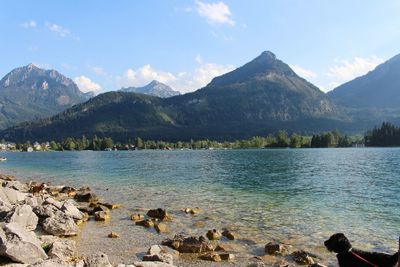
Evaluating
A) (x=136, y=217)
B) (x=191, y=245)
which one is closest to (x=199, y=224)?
(x=136, y=217)

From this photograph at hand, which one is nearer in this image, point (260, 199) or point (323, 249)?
point (323, 249)

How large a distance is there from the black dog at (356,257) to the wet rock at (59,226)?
17.5m

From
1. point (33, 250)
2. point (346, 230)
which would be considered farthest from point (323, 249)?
point (33, 250)

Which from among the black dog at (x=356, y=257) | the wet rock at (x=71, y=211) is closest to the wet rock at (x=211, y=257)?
the black dog at (x=356, y=257)

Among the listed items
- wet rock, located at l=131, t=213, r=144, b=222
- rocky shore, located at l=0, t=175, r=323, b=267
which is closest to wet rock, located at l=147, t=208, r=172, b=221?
rocky shore, located at l=0, t=175, r=323, b=267

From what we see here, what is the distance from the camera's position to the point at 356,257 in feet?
36.4

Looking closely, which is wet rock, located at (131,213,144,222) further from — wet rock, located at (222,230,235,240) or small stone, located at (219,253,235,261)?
small stone, located at (219,253,235,261)

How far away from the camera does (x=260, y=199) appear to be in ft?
132

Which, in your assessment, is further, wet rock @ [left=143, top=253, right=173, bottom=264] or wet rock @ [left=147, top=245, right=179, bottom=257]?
wet rock @ [left=147, top=245, right=179, bottom=257]

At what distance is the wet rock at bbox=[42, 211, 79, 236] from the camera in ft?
77.5

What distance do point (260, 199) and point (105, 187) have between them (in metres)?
23.8

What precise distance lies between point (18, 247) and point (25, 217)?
8.22 metres

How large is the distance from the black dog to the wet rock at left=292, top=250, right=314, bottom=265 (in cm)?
839

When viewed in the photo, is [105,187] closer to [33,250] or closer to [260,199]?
[260,199]
